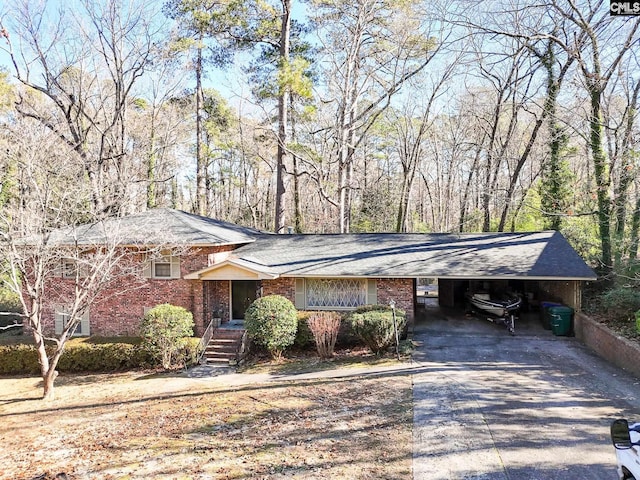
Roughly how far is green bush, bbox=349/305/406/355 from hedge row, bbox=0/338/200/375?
5348 millimetres

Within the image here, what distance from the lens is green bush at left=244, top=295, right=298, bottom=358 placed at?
1328cm

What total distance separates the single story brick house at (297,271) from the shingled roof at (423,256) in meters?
0.03

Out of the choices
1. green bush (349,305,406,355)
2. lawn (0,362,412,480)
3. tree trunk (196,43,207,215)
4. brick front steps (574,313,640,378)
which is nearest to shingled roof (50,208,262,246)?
lawn (0,362,412,480)

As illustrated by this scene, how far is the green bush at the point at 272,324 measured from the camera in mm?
13281

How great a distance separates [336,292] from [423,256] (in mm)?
3429

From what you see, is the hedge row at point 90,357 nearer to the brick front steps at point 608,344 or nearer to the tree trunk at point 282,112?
the tree trunk at point 282,112

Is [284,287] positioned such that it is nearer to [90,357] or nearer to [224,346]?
[224,346]

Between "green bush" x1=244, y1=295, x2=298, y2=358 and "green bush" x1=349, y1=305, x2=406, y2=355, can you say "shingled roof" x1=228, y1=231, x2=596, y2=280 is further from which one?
"green bush" x1=349, y1=305, x2=406, y2=355

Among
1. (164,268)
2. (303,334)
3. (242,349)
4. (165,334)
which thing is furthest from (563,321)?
(164,268)

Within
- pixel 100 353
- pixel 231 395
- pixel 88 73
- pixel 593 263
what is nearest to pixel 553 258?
pixel 593 263

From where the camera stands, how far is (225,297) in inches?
646

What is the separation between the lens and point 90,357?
14.2m

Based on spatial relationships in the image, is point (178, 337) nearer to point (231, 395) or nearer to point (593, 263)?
point (231, 395)

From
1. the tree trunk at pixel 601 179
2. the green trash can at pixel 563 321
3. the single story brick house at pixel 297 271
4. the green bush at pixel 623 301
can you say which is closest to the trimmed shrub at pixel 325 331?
the single story brick house at pixel 297 271
